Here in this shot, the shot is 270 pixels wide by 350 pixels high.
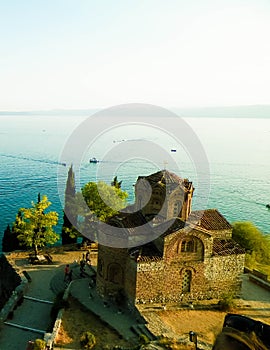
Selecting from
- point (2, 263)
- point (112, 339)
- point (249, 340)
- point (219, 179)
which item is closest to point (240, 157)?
point (219, 179)

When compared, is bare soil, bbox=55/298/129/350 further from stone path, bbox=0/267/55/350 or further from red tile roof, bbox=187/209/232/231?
red tile roof, bbox=187/209/232/231

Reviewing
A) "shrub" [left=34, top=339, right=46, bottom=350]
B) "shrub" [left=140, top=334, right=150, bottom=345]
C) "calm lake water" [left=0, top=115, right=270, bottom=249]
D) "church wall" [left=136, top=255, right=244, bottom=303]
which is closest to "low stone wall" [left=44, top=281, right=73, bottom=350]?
"shrub" [left=34, top=339, right=46, bottom=350]

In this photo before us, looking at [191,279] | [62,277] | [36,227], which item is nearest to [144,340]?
[191,279]

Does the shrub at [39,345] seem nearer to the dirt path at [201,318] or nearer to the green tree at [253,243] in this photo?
the dirt path at [201,318]

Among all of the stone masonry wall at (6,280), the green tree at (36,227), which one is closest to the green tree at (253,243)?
the green tree at (36,227)

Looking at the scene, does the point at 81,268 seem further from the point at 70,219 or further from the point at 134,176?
the point at 134,176

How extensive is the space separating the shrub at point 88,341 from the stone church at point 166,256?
4.55 m

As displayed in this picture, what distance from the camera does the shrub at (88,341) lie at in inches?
774

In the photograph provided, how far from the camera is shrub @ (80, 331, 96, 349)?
774 inches

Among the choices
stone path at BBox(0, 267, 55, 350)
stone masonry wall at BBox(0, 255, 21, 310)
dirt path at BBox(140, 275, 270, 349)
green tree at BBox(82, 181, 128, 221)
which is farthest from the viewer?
green tree at BBox(82, 181, 128, 221)

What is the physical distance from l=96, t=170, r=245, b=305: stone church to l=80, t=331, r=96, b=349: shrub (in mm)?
4548

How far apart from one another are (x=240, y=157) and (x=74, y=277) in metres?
107

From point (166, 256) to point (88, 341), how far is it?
720 centimetres

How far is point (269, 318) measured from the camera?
2333 cm
